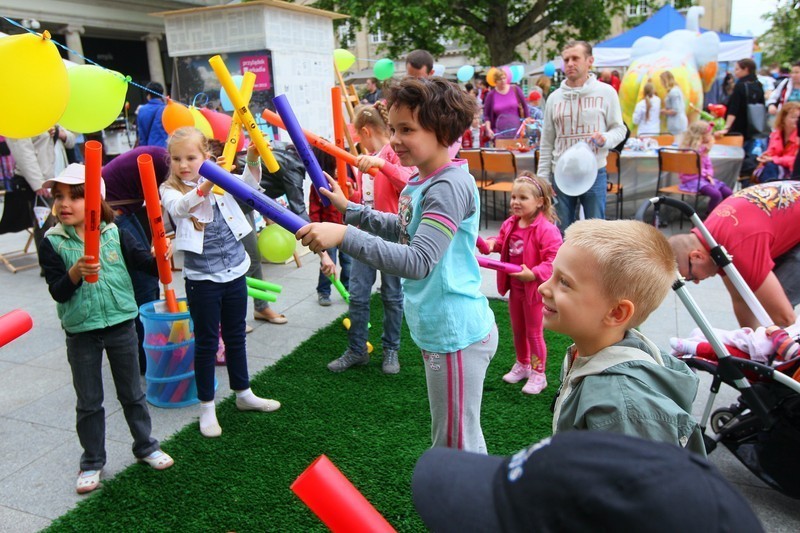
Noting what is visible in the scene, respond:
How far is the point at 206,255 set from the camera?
3367 millimetres

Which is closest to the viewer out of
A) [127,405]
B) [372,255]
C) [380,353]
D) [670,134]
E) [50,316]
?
[372,255]

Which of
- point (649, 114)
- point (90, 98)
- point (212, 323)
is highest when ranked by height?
point (90, 98)

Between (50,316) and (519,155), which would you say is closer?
(50,316)

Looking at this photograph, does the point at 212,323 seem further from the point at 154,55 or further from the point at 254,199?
the point at 154,55

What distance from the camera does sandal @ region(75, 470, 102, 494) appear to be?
3031 mm

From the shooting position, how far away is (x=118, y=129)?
15297 mm

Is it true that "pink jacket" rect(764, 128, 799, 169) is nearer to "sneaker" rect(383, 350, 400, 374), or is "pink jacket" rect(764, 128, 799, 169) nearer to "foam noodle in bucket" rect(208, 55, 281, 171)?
"sneaker" rect(383, 350, 400, 374)

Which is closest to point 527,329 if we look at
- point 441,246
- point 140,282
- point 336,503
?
point 441,246

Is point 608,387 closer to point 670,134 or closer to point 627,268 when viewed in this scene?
point 627,268

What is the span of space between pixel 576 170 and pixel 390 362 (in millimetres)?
2703

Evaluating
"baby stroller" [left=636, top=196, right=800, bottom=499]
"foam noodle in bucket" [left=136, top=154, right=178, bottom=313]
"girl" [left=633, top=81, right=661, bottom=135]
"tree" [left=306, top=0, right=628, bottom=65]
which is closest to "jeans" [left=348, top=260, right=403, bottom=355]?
"foam noodle in bucket" [left=136, top=154, right=178, bottom=313]

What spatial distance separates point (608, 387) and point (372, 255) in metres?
0.77

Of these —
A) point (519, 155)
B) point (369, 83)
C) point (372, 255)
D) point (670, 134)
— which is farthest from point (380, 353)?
point (369, 83)

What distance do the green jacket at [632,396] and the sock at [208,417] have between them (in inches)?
99.6
